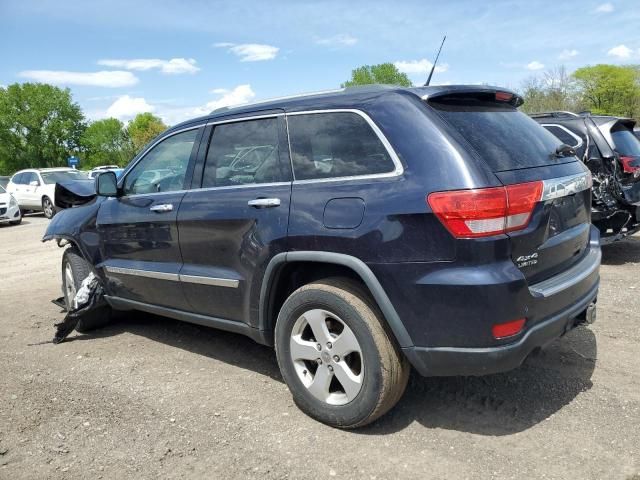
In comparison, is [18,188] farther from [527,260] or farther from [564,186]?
[527,260]

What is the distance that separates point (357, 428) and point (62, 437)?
5.69ft

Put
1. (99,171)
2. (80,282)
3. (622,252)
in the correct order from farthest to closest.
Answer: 1. (622,252)
2. (99,171)
3. (80,282)

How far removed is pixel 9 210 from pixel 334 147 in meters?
16.6

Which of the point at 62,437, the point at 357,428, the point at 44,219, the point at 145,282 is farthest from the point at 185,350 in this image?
the point at 44,219

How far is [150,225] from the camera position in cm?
428

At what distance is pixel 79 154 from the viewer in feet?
269

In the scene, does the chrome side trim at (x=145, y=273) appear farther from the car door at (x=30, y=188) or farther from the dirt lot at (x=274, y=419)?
the car door at (x=30, y=188)

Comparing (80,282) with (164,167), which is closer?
(164,167)

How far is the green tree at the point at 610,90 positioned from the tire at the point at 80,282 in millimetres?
58973

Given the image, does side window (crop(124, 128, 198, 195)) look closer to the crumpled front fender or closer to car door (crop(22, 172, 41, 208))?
the crumpled front fender

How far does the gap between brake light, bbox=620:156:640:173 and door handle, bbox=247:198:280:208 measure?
506 cm

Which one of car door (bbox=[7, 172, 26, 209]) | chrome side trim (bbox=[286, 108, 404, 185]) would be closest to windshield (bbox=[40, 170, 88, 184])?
car door (bbox=[7, 172, 26, 209])

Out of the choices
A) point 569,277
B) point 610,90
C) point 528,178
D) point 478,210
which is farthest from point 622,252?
point 610,90

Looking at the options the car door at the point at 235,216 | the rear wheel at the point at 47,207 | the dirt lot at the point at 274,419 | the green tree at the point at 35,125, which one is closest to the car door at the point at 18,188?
the rear wheel at the point at 47,207
